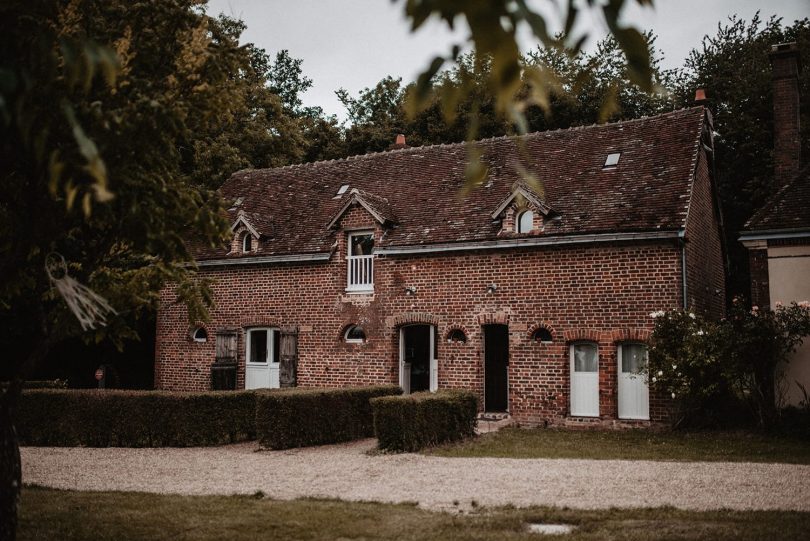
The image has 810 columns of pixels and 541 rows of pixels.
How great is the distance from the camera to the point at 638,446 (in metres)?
13.6

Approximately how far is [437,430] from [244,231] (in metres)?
10.6

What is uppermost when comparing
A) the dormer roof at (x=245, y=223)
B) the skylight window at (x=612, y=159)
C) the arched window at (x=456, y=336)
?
the skylight window at (x=612, y=159)

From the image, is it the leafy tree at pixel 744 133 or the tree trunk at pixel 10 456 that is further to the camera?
the leafy tree at pixel 744 133

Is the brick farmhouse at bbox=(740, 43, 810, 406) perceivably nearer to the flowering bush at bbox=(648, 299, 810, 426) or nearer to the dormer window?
the flowering bush at bbox=(648, 299, 810, 426)

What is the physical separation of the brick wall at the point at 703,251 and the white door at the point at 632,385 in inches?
60.5

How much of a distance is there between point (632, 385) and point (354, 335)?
7.38 metres

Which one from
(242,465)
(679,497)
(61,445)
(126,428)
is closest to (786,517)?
(679,497)

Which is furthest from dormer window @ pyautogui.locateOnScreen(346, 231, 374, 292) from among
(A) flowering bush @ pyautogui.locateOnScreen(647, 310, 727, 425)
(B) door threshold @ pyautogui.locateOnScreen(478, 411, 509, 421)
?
(A) flowering bush @ pyautogui.locateOnScreen(647, 310, 727, 425)

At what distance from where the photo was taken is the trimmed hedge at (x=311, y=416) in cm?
1376

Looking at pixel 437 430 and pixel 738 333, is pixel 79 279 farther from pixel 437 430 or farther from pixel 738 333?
pixel 738 333

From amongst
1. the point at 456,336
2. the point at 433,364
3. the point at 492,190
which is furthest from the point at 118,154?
the point at 492,190

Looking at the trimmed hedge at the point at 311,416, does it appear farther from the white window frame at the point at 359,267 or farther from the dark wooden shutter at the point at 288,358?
the dark wooden shutter at the point at 288,358

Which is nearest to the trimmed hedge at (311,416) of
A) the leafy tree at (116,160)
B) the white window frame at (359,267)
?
the white window frame at (359,267)

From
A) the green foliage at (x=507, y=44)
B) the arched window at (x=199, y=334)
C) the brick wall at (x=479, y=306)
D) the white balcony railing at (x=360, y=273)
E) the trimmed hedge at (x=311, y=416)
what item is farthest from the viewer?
the arched window at (x=199, y=334)
